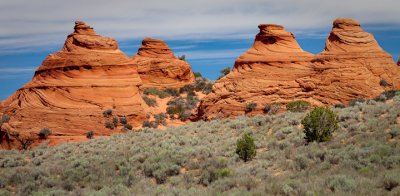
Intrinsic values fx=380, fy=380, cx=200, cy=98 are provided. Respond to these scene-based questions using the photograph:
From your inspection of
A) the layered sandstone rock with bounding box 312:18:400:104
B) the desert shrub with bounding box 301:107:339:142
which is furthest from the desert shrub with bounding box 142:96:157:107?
the desert shrub with bounding box 301:107:339:142

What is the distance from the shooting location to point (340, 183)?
8617 millimetres

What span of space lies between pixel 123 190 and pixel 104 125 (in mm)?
17709

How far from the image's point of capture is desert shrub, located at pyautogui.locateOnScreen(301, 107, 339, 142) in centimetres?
1516

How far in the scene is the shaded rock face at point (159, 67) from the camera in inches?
1880

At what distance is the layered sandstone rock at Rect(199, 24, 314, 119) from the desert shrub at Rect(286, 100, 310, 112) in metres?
1.08

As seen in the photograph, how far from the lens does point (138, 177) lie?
13.0 metres

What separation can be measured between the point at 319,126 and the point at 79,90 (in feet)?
64.9

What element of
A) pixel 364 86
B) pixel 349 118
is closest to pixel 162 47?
pixel 364 86

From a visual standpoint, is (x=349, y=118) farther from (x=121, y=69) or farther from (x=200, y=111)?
(x=121, y=69)

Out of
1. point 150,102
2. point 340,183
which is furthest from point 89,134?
point 340,183

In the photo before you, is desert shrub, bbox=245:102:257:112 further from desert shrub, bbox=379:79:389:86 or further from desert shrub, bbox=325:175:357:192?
desert shrub, bbox=325:175:357:192

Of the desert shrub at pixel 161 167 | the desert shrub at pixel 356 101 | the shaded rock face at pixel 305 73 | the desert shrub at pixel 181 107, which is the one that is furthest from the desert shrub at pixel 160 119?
the desert shrub at pixel 161 167

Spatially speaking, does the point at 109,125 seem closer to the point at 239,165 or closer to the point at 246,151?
the point at 246,151

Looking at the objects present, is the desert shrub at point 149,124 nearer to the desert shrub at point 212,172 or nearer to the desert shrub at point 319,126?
the desert shrub at point 319,126
